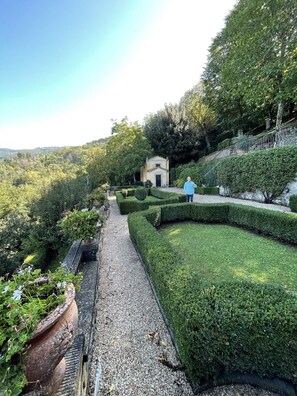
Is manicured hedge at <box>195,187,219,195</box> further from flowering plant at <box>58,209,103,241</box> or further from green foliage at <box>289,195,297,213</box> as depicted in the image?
flowering plant at <box>58,209,103,241</box>

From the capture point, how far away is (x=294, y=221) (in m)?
5.64

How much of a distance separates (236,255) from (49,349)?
16.5ft

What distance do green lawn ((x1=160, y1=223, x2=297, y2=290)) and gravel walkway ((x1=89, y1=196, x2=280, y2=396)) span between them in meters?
1.48

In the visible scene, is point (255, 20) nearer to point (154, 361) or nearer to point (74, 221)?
point (74, 221)

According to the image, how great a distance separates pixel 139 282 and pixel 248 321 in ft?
9.03

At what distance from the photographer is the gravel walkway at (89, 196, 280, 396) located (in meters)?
2.02

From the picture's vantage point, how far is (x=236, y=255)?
5.21 metres

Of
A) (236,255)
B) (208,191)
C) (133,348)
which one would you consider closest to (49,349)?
(133,348)

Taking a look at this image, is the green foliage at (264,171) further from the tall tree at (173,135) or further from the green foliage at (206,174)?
the tall tree at (173,135)

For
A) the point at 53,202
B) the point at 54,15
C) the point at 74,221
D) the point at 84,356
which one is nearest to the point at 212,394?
the point at 84,356

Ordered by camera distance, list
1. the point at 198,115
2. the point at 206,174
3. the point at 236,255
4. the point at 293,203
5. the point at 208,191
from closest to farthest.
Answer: the point at 236,255 < the point at 293,203 < the point at 208,191 < the point at 206,174 < the point at 198,115

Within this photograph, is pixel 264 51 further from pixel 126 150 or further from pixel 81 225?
pixel 126 150

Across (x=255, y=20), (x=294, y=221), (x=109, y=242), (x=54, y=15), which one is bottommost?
(x=109, y=242)

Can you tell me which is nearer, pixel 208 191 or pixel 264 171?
pixel 264 171
